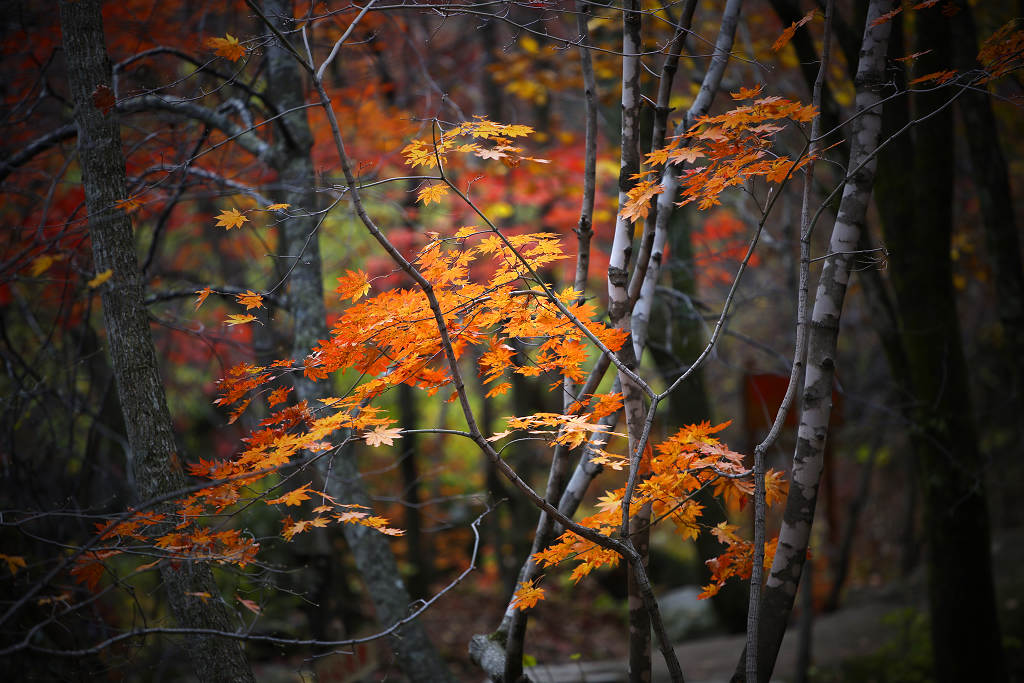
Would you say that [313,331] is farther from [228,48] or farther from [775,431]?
[775,431]

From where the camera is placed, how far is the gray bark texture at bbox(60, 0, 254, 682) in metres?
3.14

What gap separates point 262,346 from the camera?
17.7 ft

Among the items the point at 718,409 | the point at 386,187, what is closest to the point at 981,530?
the point at 386,187

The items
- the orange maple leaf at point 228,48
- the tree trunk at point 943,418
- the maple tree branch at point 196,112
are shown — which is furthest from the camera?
the tree trunk at point 943,418

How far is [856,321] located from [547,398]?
5.77 meters

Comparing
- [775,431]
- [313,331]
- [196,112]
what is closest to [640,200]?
[775,431]

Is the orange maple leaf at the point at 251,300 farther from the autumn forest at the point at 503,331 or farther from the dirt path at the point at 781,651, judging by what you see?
the dirt path at the point at 781,651

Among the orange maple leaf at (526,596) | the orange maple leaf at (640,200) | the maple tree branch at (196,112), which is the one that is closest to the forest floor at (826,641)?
the orange maple leaf at (526,596)

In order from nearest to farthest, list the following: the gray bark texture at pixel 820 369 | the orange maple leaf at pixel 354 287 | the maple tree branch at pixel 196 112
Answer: the orange maple leaf at pixel 354 287 < the gray bark texture at pixel 820 369 < the maple tree branch at pixel 196 112

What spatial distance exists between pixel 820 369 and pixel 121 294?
3519mm

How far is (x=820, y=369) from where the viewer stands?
318 cm

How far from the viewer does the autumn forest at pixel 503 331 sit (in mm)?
2779

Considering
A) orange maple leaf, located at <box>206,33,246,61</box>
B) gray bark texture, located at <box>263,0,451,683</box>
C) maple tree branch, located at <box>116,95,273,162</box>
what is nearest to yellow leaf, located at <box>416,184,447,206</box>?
orange maple leaf, located at <box>206,33,246,61</box>

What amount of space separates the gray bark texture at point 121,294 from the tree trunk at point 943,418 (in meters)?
4.94
